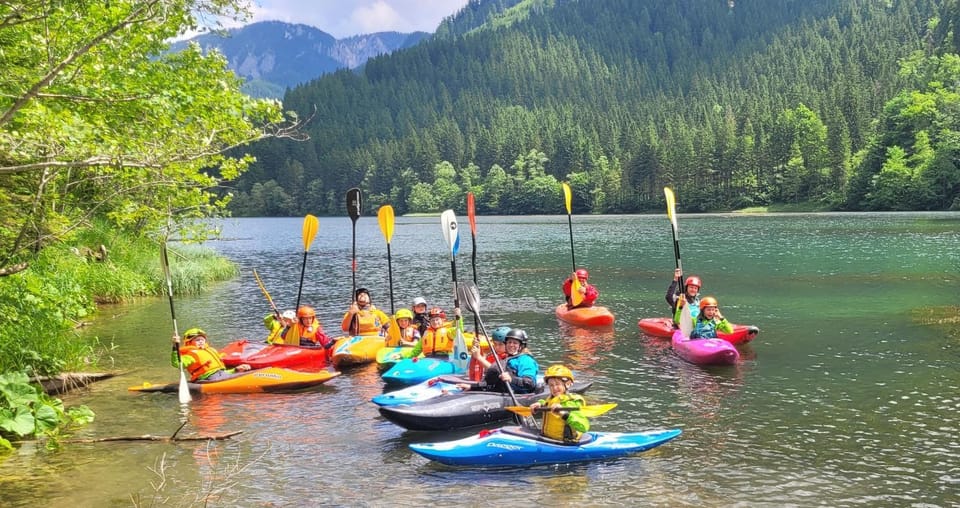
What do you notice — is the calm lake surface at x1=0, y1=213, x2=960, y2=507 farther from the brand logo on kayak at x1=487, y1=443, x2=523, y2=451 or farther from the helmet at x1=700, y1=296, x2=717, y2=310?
the helmet at x1=700, y1=296, x2=717, y2=310

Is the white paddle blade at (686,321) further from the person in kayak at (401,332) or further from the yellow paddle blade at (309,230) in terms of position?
the yellow paddle blade at (309,230)

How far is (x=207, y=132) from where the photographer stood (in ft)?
35.6

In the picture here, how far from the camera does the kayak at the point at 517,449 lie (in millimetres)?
9633

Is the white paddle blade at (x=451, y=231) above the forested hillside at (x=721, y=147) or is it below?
below

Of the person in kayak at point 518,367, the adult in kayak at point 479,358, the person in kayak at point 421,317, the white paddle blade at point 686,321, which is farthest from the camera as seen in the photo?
the person in kayak at point 421,317

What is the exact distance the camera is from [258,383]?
1399 cm

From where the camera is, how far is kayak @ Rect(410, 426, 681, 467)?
9.63m

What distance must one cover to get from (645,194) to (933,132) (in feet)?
125

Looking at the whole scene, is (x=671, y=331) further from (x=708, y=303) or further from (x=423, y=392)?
(x=423, y=392)

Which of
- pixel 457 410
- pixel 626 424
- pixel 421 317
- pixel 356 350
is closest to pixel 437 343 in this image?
pixel 356 350

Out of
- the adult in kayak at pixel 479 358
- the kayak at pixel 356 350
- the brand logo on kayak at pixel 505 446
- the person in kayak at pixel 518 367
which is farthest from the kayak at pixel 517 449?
the kayak at pixel 356 350

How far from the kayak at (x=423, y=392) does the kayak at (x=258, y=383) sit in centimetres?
255

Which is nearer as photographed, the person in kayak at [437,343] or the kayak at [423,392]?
the kayak at [423,392]

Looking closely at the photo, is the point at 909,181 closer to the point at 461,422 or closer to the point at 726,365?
the point at 726,365
